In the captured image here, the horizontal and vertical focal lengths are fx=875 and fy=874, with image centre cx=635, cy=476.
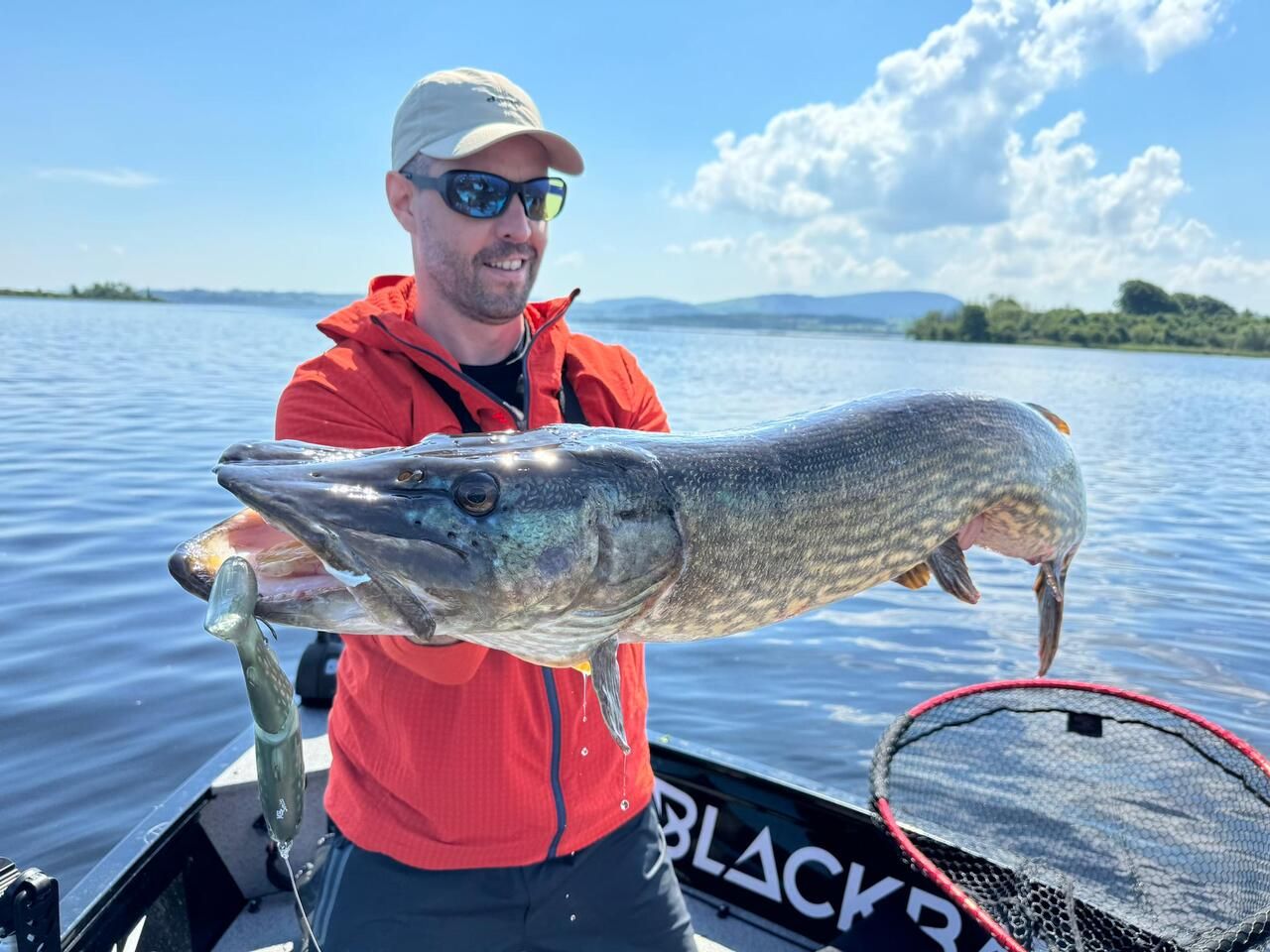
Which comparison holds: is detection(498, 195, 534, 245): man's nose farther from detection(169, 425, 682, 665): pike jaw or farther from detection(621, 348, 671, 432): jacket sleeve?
detection(169, 425, 682, 665): pike jaw

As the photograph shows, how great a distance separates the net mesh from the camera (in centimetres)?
246

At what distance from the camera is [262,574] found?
60.0 inches

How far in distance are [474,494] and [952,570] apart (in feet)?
5.39

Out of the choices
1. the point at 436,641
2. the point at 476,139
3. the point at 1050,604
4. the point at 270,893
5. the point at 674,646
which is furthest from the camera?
the point at 674,646

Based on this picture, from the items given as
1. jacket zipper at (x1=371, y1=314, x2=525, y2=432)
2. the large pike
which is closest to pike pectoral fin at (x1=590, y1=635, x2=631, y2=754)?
the large pike

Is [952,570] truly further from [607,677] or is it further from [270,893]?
[270,893]

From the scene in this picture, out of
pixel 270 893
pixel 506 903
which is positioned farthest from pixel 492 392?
pixel 270 893

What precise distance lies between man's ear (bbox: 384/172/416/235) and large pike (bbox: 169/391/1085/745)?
1.09 meters

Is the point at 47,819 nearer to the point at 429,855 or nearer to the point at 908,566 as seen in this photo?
the point at 429,855

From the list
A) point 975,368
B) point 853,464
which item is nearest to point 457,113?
point 853,464

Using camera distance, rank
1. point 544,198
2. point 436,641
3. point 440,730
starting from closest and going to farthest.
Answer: point 436,641 < point 440,730 < point 544,198

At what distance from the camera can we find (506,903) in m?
2.07

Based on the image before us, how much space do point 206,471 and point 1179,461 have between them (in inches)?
652

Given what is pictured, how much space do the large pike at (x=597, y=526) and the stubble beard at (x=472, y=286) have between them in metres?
0.69
